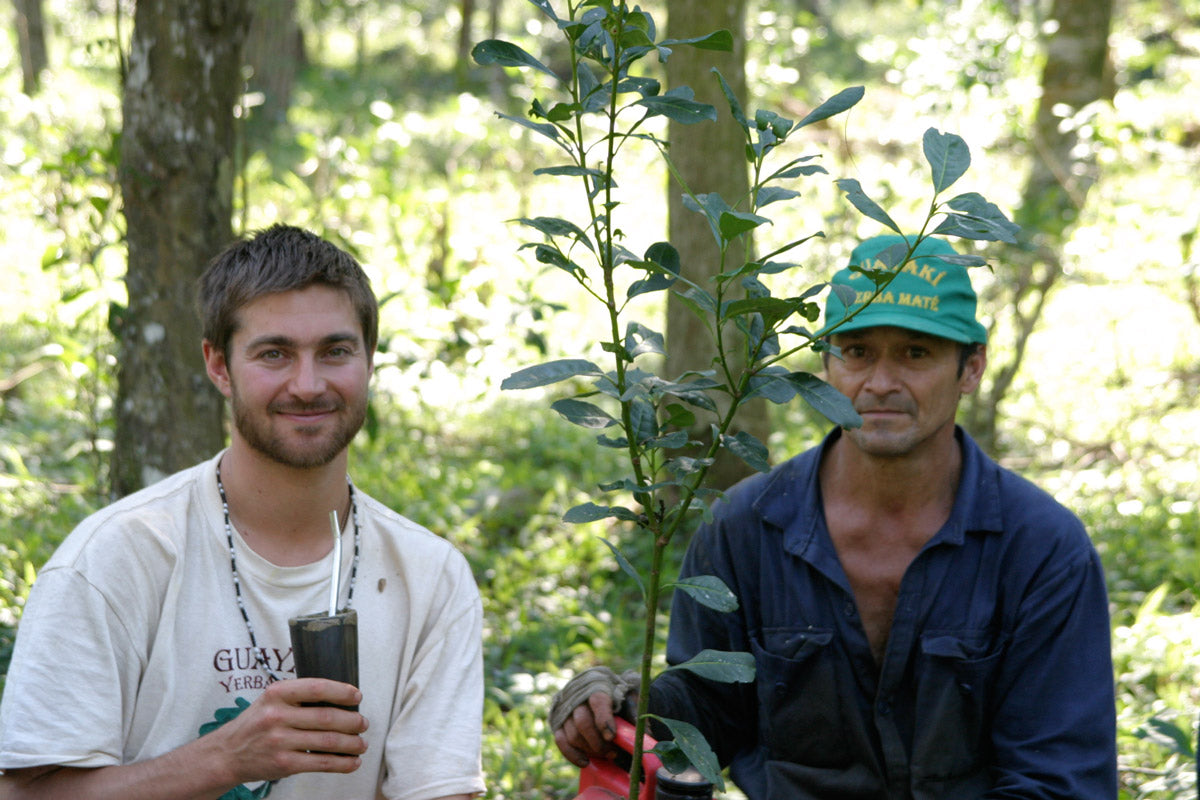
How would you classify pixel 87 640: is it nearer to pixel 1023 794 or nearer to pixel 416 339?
pixel 1023 794

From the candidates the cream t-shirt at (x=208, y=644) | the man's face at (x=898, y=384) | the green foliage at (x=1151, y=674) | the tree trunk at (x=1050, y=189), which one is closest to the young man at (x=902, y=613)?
the man's face at (x=898, y=384)

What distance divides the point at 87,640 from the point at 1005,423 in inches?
221

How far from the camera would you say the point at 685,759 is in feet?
5.72

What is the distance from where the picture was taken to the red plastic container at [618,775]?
2.10 metres

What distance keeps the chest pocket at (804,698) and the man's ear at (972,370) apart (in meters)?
0.66

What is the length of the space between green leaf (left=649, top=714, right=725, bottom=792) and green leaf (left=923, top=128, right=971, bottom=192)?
83 cm

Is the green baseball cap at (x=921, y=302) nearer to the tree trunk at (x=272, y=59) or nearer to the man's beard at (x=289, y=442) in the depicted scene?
the man's beard at (x=289, y=442)

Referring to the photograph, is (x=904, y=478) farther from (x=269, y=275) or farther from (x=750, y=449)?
(x=269, y=275)

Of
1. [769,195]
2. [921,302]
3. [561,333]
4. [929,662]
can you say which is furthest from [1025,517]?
[561,333]

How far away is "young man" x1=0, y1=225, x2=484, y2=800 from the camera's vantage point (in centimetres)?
192

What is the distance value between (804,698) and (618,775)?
1.64 ft

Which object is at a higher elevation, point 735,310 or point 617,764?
point 735,310

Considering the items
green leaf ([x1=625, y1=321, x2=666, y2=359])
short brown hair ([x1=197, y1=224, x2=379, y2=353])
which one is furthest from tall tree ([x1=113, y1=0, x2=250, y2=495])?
green leaf ([x1=625, y1=321, x2=666, y2=359])

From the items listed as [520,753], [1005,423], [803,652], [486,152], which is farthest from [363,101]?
[803,652]
